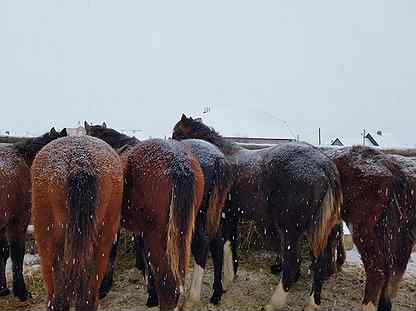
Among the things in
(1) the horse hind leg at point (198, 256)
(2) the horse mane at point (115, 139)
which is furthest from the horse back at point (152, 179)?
(2) the horse mane at point (115, 139)

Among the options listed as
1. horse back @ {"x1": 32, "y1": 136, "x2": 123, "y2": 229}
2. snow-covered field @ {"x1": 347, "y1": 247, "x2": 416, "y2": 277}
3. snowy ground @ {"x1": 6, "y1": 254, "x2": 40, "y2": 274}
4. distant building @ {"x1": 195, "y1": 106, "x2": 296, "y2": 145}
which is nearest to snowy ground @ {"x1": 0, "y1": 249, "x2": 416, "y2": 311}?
snowy ground @ {"x1": 6, "y1": 254, "x2": 40, "y2": 274}

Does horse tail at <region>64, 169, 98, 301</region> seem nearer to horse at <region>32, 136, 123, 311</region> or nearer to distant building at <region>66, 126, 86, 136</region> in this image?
horse at <region>32, 136, 123, 311</region>

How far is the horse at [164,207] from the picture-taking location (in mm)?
3277

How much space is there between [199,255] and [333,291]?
1912mm

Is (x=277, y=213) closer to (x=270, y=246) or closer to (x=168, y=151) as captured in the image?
(x=168, y=151)

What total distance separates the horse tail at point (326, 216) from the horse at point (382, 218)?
0.18 meters

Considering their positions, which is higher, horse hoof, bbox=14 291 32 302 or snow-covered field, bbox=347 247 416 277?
horse hoof, bbox=14 291 32 302

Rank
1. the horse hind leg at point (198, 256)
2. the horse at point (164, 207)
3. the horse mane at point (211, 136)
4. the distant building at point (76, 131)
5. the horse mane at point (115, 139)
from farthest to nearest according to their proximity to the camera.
A: the distant building at point (76, 131) < the horse mane at point (211, 136) < the horse mane at point (115, 139) < the horse hind leg at point (198, 256) < the horse at point (164, 207)

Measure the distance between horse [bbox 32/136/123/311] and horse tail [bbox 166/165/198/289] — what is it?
1.56ft

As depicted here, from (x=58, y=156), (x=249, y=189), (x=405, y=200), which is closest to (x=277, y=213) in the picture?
(x=249, y=189)

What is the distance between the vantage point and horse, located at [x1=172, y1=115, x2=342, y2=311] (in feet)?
13.3

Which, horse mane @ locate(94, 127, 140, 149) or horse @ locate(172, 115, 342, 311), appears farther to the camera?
horse mane @ locate(94, 127, 140, 149)

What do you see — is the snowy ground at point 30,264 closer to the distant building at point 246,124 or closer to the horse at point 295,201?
the horse at point 295,201

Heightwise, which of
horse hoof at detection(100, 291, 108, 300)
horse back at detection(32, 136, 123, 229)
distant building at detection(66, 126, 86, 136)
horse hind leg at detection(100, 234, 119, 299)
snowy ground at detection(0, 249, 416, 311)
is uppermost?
distant building at detection(66, 126, 86, 136)
